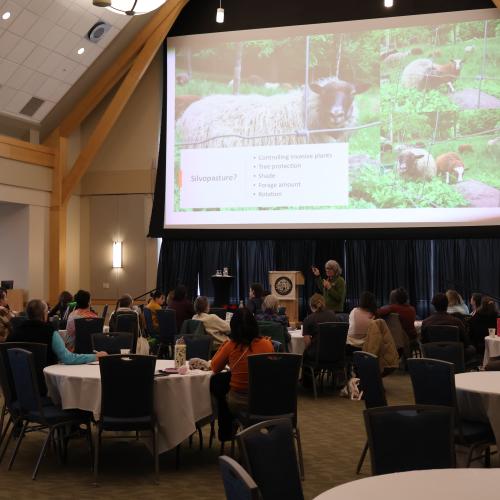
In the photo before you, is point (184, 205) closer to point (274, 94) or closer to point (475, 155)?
point (274, 94)

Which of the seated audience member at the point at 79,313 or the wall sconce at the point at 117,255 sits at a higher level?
the wall sconce at the point at 117,255

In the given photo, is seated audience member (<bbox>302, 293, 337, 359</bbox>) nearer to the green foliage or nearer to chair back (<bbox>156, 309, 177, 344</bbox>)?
chair back (<bbox>156, 309, 177, 344</bbox>)

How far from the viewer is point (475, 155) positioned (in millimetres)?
12969

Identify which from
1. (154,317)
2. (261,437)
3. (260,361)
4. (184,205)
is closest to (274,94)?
(184,205)

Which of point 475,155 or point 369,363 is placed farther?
point 475,155

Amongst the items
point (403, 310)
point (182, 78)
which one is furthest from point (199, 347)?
point (182, 78)

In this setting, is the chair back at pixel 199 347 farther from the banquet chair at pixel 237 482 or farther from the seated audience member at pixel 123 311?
the banquet chair at pixel 237 482

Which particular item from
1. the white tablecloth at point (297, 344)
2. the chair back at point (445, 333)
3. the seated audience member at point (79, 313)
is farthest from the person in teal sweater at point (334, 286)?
the seated audience member at point (79, 313)

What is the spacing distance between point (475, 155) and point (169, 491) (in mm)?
9143

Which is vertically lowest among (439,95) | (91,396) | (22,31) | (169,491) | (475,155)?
(169,491)

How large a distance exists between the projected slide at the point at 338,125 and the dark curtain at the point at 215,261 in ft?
4.90

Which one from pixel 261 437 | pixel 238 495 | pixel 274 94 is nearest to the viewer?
pixel 238 495

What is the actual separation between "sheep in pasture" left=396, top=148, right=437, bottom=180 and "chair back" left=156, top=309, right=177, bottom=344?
15.5ft

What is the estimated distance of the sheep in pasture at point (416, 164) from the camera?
43.3 ft
